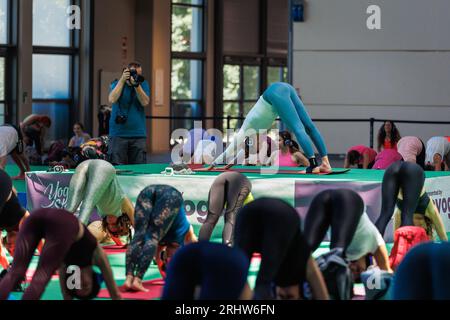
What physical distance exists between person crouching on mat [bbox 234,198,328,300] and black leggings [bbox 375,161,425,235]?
2833 millimetres

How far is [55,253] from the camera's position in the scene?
5.06 meters

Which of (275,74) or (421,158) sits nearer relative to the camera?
(421,158)

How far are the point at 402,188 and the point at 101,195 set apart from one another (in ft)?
7.12

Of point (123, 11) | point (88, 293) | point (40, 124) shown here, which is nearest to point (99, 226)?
point (88, 293)

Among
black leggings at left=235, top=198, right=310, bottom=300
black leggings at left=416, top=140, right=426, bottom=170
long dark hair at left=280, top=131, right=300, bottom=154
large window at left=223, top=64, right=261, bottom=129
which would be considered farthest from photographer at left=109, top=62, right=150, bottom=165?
large window at left=223, top=64, right=261, bottom=129

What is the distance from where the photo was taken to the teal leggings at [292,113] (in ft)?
29.0

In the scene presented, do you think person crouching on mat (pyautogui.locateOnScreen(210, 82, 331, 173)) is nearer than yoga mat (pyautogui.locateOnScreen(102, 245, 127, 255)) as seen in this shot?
No

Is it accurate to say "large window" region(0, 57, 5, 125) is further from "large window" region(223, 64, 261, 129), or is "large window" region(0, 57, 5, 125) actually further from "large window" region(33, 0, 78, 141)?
A: "large window" region(223, 64, 261, 129)

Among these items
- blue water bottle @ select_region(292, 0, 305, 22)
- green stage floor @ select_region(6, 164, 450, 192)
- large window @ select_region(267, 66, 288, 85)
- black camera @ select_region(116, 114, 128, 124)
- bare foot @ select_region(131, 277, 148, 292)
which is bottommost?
bare foot @ select_region(131, 277, 148, 292)

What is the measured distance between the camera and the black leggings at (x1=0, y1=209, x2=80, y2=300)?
505 centimetres

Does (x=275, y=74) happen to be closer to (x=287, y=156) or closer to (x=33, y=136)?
(x=33, y=136)

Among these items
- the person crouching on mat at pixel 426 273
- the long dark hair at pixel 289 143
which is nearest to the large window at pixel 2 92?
the long dark hair at pixel 289 143

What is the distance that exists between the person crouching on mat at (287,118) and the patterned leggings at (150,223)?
2420 mm

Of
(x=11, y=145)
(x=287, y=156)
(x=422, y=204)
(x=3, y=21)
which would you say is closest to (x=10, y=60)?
(x=3, y=21)
